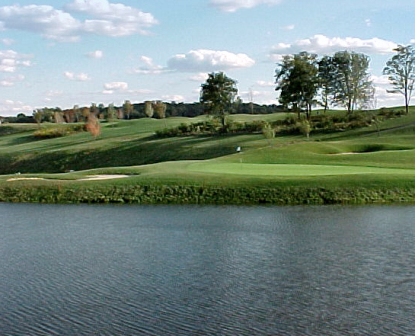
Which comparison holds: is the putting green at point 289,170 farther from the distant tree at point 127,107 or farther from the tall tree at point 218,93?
the distant tree at point 127,107

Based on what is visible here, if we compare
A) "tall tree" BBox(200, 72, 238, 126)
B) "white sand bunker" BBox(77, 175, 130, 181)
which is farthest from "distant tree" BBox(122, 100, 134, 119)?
"white sand bunker" BBox(77, 175, 130, 181)

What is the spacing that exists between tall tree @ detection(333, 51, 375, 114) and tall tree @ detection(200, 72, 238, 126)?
1727cm

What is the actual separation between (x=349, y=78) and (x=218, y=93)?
22083 mm

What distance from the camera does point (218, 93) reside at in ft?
274

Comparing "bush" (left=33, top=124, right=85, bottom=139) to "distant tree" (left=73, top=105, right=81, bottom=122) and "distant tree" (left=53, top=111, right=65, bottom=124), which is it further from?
"distant tree" (left=73, top=105, right=81, bottom=122)

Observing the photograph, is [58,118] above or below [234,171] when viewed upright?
above

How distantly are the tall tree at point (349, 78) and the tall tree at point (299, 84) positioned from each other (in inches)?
304

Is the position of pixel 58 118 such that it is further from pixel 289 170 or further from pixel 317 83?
pixel 289 170

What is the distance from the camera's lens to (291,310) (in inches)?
506

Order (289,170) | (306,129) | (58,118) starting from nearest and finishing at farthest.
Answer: (289,170) → (306,129) → (58,118)

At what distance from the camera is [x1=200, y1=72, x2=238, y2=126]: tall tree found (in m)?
83.6

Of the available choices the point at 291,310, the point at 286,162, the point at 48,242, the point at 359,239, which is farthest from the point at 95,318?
the point at 286,162

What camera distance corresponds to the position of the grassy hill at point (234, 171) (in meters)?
29.8

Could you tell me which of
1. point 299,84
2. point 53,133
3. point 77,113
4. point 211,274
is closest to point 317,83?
point 299,84
